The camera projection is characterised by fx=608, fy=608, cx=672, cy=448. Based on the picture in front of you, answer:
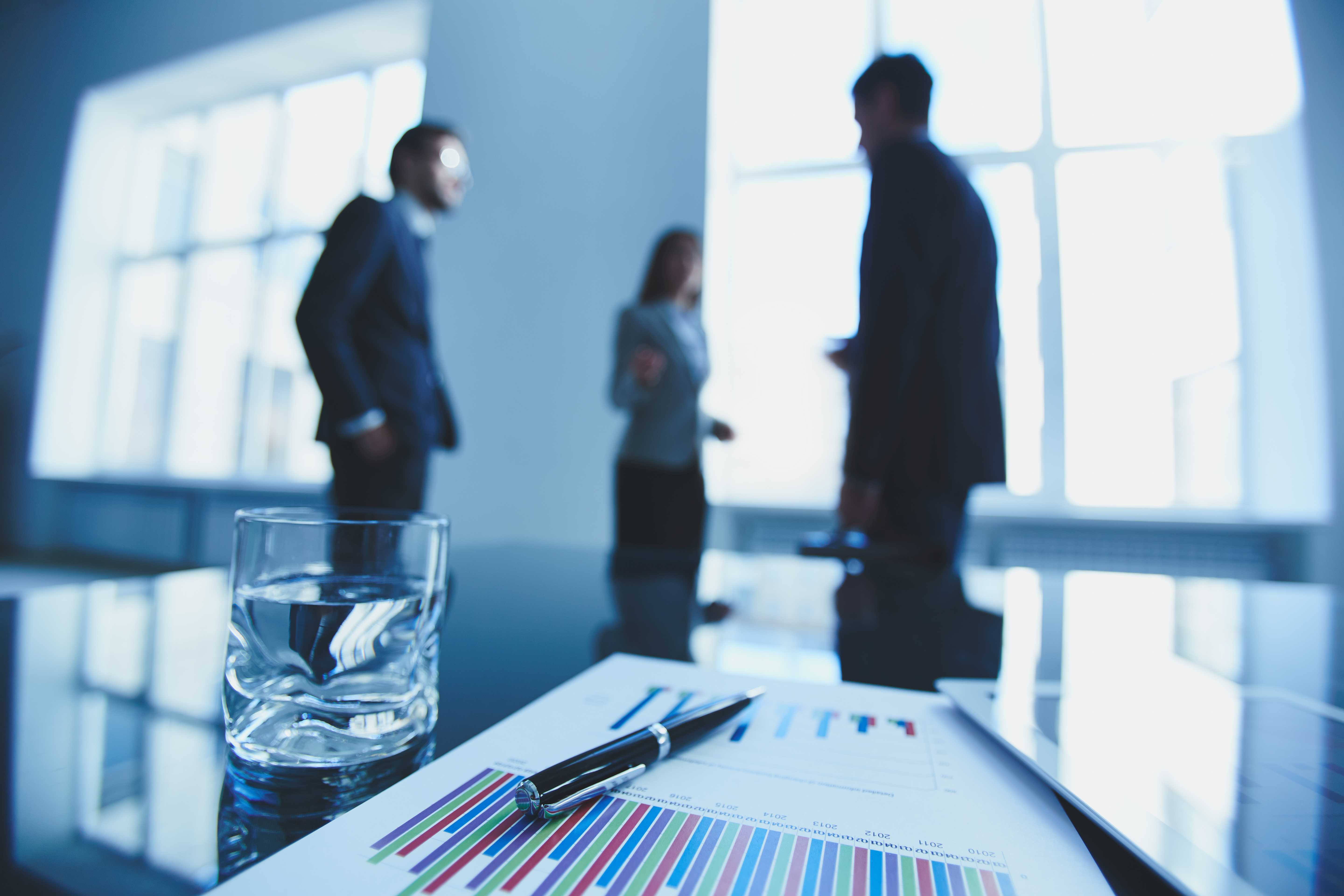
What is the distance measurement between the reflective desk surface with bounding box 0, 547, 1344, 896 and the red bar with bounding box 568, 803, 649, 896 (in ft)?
0.29

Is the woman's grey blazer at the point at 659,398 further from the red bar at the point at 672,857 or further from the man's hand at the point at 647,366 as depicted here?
the red bar at the point at 672,857

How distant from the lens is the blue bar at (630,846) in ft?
0.49

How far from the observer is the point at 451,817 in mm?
178

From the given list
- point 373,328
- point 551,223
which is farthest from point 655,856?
point 551,223

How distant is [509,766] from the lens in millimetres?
213

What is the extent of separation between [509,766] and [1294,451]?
139 inches

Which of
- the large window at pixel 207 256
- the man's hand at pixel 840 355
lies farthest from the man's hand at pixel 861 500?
the large window at pixel 207 256

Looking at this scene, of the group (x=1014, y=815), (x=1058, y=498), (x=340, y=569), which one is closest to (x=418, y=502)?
(x=340, y=569)

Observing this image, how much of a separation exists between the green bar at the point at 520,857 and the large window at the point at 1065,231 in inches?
98.8

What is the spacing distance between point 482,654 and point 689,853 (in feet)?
0.79

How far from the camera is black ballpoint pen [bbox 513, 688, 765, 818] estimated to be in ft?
0.58

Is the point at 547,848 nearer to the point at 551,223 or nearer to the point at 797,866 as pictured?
the point at 797,866

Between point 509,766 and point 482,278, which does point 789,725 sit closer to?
point 509,766

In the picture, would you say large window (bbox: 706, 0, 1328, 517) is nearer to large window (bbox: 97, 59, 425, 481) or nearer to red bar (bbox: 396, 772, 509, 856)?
large window (bbox: 97, 59, 425, 481)
